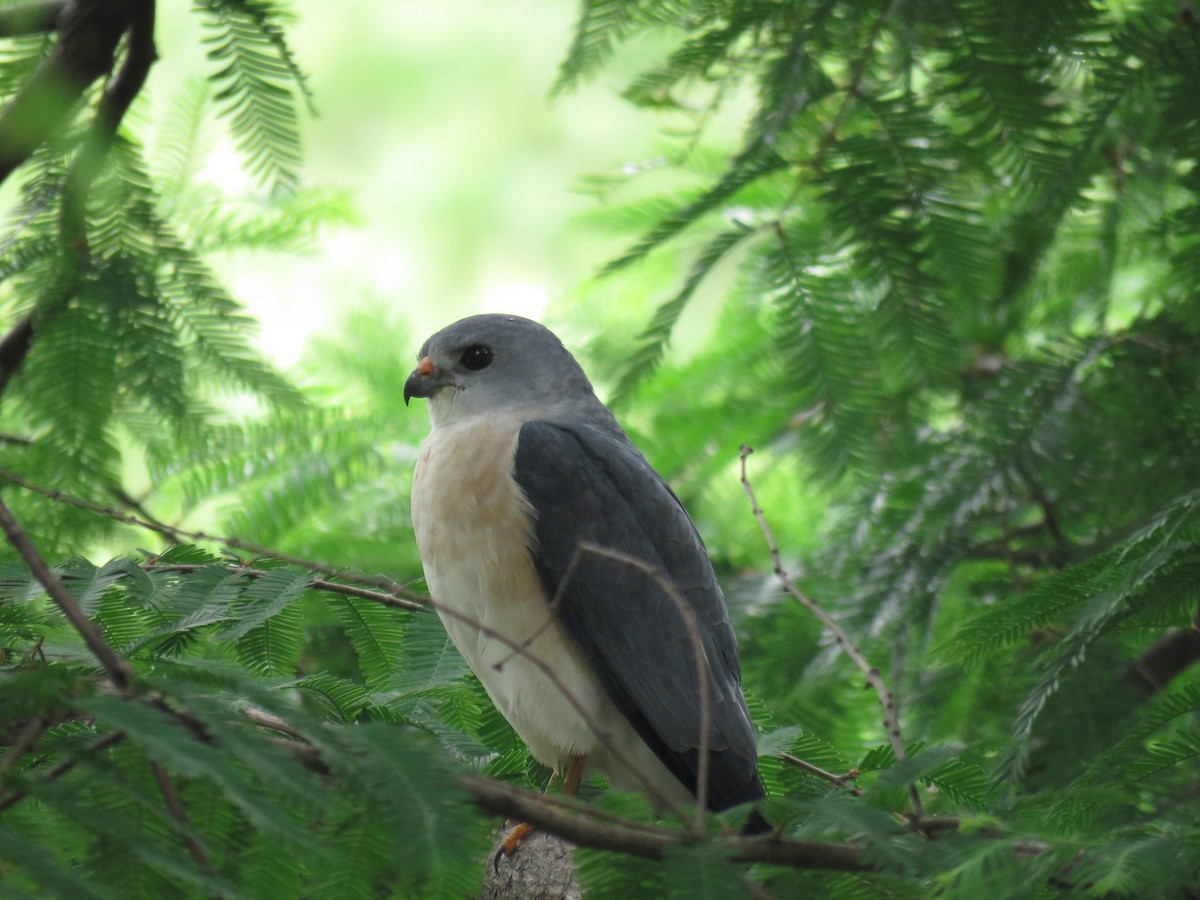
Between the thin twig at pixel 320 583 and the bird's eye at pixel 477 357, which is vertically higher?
the bird's eye at pixel 477 357

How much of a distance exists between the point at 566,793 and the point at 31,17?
2669 millimetres

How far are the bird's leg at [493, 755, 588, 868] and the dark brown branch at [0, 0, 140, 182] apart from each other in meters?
2.33

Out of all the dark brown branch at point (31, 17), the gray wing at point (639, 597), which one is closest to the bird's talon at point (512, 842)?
the gray wing at point (639, 597)

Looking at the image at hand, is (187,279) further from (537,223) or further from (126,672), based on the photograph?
(537,223)

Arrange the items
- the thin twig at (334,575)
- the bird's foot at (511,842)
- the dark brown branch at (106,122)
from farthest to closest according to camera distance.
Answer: the dark brown branch at (106,122)
the bird's foot at (511,842)
the thin twig at (334,575)

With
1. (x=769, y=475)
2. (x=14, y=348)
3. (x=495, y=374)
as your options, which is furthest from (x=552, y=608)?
(x=769, y=475)

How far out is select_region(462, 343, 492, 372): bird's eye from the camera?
Answer: 404cm

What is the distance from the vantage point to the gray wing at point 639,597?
3.11 meters

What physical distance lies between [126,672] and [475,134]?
33.4 feet

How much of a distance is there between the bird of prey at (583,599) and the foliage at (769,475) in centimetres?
17

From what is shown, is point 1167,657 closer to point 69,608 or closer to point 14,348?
point 69,608

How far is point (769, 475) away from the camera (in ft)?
19.1

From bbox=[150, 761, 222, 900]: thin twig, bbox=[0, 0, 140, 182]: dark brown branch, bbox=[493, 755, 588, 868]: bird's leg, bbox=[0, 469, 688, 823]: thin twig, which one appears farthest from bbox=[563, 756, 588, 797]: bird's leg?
bbox=[0, 0, 140, 182]: dark brown branch

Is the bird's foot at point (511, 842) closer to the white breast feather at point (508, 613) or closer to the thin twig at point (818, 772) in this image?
the white breast feather at point (508, 613)
